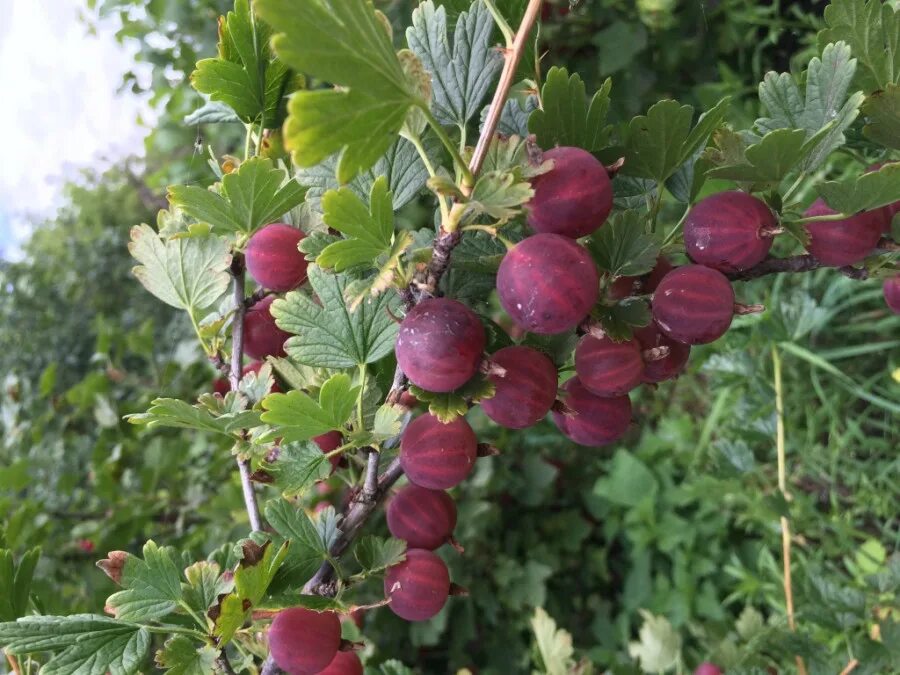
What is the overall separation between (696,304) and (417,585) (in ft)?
0.72

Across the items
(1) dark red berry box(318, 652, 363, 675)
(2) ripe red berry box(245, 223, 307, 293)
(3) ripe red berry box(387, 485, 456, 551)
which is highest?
(2) ripe red berry box(245, 223, 307, 293)

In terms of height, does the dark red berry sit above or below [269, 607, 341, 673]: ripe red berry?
below

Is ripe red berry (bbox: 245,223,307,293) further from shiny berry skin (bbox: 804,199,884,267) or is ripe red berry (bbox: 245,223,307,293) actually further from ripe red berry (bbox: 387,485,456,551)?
shiny berry skin (bbox: 804,199,884,267)

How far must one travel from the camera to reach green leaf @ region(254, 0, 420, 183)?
0.78ft

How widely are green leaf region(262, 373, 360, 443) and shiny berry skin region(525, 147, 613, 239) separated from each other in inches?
4.9

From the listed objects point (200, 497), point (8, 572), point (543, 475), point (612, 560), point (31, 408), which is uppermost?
point (8, 572)

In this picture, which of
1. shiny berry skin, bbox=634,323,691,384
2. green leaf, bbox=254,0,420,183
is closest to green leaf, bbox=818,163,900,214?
shiny berry skin, bbox=634,323,691,384

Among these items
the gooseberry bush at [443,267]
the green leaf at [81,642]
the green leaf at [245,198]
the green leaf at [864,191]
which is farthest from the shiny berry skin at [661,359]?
the green leaf at [81,642]

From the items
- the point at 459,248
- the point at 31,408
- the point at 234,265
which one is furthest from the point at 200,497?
the point at 459,248

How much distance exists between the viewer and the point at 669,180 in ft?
1.31

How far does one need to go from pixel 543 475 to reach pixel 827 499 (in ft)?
1.55

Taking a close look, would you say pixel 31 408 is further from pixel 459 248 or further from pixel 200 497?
pixel 459 248

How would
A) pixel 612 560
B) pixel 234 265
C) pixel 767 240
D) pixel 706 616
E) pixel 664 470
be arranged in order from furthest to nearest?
pixel 612 560, pixel 664 470, pixel 706 616, pixel 234 265, pixel 767 240

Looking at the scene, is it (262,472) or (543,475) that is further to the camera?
(543,475)
